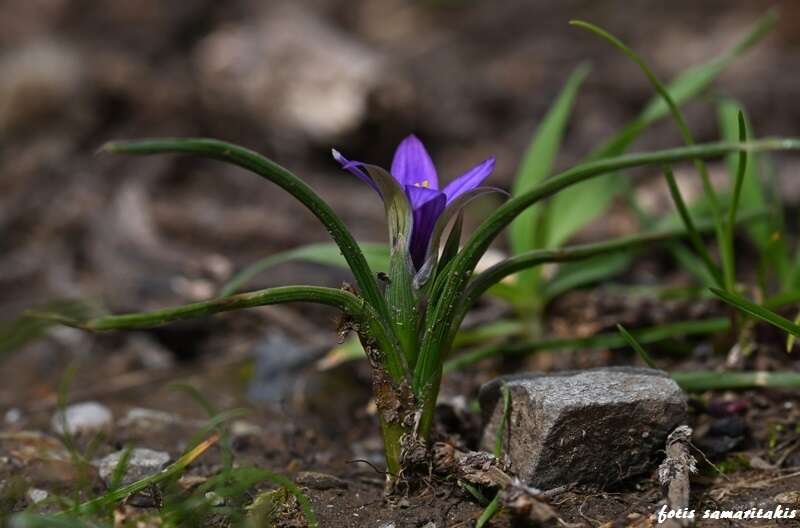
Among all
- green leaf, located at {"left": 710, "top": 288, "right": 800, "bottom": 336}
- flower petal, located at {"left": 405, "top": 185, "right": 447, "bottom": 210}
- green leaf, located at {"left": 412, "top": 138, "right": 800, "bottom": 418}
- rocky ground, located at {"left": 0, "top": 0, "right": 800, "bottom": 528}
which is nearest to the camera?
green leaf, located at {"left": 412, "top": 138, "right": 800, "bottom": 418}

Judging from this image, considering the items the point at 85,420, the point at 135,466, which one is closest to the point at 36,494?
the point at 135,466

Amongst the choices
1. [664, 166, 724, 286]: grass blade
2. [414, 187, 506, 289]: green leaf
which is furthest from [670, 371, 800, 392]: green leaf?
[414, 187, 506, 289]: green leaf

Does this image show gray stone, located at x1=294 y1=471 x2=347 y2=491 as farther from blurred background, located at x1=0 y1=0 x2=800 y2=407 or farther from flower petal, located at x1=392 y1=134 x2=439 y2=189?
blurred background, located at x1=0 y1=0 x2=800 y2=407

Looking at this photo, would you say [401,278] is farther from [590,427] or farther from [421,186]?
[590,427]

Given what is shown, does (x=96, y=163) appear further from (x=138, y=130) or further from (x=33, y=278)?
(x=33, y=278)

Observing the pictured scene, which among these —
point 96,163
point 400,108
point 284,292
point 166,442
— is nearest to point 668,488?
point 284,292

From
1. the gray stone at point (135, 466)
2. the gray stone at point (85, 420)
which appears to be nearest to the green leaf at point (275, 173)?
the gray stone at point (135, 466)
